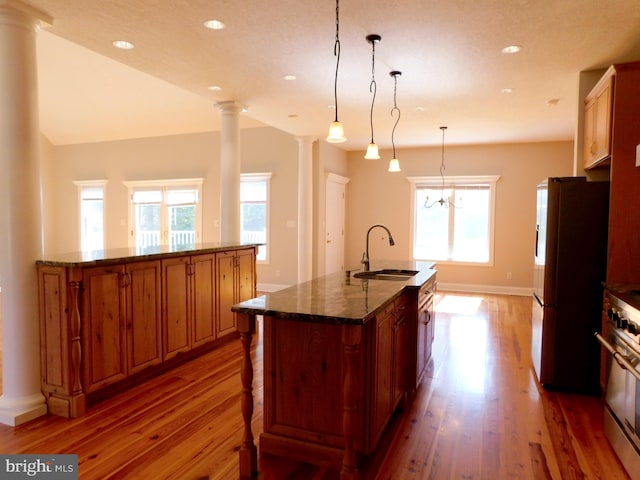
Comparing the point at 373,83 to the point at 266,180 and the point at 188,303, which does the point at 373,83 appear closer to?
the point at 188,303

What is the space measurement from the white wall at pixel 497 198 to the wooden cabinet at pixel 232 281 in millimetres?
4085

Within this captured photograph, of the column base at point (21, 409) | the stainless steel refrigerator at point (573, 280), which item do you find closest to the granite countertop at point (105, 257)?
the column base at point (21, 409)

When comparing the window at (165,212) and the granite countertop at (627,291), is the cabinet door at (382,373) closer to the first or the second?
the granite countertop at (627,291)

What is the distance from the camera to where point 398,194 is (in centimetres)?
824

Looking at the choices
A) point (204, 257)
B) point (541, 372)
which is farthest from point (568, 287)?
point (204, 257)

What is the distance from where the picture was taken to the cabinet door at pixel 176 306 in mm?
3586

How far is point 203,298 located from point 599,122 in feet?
12.3

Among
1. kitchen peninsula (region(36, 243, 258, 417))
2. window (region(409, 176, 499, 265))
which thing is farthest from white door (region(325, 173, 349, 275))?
kitchen peninsula (region(36, 243, 258, 417))

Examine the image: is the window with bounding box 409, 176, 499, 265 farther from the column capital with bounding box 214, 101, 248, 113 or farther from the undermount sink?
the undermount sink

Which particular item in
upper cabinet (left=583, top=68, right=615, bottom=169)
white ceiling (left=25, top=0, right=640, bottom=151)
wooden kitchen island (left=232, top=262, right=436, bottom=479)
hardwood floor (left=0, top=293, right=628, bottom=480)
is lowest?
hardwood floor (left=0, top=293, right=628, bottom=480)

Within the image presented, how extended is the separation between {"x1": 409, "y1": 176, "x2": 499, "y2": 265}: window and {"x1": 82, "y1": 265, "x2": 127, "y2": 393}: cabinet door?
601cm

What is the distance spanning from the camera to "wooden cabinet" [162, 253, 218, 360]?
3611mm

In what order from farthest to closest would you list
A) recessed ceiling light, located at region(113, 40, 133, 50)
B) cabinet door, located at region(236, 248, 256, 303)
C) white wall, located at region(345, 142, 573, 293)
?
white wall, located at region(345, 142, 573, 293)
cabinet door, located at region(236, 248, 256, 303)
recessed ceiling light, located at region(113, 40, 133, 50)

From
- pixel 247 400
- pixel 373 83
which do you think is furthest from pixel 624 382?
pixel 373 83
